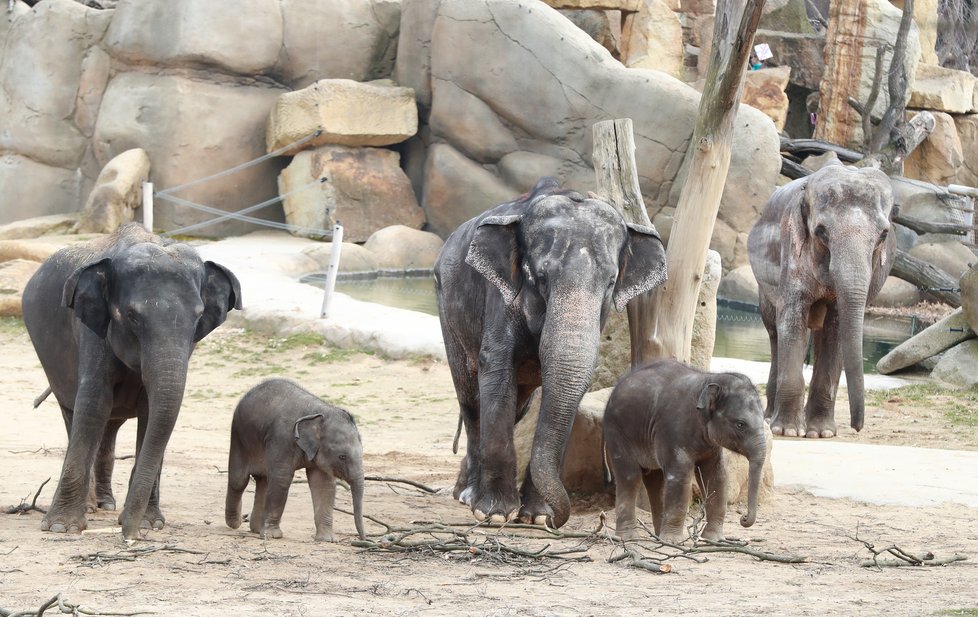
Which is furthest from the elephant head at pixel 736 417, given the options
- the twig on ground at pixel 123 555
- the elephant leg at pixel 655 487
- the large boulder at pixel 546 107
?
the large boulder at pixel 546 107

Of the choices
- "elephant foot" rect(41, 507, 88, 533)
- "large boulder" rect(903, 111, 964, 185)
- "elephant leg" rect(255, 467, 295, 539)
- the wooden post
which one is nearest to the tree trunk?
the wooden post

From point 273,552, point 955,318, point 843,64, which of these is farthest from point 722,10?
point 843,64

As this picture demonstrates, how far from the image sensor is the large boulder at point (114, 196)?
2017cm

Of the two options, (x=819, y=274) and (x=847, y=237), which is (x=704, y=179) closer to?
(x=847, y=237)

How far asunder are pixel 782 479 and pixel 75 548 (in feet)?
14.0

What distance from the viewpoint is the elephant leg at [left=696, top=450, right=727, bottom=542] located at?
19.9ft

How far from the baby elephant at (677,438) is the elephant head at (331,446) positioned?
121 cm

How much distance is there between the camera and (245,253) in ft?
62.6

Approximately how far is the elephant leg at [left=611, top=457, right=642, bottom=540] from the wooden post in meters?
1.81

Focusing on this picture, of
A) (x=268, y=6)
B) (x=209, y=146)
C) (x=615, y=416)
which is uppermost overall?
(x=268, y=6)

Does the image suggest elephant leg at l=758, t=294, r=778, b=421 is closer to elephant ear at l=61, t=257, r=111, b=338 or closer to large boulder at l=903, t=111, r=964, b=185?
elephant ear at l=61, t=257, r=111, b=338

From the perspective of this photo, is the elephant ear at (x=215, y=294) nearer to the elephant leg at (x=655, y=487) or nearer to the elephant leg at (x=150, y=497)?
the elephant leg at (x=150, y=497)

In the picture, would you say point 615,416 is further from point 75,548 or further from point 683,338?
point 75,548

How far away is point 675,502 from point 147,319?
2.42 meters
